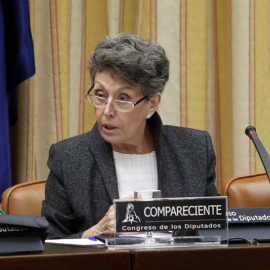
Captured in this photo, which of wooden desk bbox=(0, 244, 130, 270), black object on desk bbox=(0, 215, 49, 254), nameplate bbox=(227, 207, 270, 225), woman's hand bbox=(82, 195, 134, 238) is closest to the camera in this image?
wooden desk bbox=(0, 244, 130, 270)

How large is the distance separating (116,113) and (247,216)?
2.20 feet

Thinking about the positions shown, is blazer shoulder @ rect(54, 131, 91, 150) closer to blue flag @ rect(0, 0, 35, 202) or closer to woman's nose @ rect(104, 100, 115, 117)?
woman's nose @ rect(104, 100, 115, 117)

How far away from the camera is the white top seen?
7.38 ft

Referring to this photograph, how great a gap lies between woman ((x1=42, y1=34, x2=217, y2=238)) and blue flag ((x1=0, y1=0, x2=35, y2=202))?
0.56 m

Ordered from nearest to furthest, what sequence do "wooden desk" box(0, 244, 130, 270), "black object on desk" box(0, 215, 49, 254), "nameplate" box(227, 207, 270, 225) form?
"wooden desk" box(0, 244, 130, 270) < "black object on desk" box(0, 215, 49, 254) < "nameplate" box(227, 207, 270, 225)

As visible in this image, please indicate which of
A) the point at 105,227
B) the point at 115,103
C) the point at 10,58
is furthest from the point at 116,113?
the point at 10,58

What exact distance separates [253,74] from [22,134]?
99 cm

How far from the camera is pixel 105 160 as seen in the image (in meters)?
2.25

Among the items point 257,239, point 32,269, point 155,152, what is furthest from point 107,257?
point 155,152

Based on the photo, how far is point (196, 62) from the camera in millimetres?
3021

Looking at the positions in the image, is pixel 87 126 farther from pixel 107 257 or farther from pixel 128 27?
pixel 107 257

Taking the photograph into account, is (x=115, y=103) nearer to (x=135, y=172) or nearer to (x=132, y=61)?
(x=132, y=61)

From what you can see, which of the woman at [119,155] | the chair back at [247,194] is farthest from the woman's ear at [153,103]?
the chair back at [247,194]

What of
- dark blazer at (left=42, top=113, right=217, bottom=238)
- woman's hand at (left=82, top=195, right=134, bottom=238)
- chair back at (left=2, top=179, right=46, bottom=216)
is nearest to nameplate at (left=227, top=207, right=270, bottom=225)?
woman's hand at (left=82, top=195, right=134, bottom=238)
